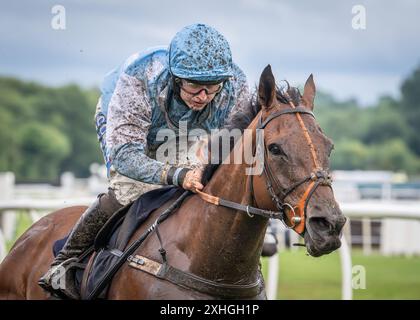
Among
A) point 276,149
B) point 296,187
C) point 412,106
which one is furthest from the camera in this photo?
point 412,106

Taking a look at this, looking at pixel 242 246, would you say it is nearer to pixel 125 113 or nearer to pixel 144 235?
pixel 144 235

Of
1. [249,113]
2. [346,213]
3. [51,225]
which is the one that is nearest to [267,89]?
[249,113]

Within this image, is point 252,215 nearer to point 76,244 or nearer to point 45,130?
point 76,244

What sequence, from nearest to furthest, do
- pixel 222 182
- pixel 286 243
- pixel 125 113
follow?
pixel 222 182, pixel 125 113, pixel 286 243

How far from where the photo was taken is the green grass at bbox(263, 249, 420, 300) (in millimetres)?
10289

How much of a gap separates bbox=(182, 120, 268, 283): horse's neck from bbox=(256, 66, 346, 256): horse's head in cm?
17

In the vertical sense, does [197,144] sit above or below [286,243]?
above

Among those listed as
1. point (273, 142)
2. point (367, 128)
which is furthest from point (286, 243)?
point (367, 128)

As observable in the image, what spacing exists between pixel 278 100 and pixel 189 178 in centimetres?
66

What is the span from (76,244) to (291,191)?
1.69 metres

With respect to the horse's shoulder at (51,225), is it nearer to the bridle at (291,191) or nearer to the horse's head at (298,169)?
the bridle at (291,191)

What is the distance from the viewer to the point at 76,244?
5.18 metres

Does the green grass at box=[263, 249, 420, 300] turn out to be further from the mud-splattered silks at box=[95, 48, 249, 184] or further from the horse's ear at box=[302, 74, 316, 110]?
the horse's ear at box=[302, 74, 316, 110]
